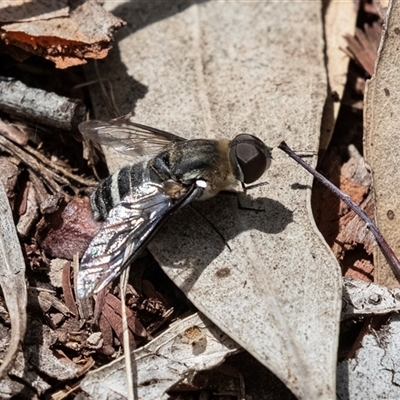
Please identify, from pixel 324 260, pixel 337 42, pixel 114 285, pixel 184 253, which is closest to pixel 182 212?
pixel 184 253

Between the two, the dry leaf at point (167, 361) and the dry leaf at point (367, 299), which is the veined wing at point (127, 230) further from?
the dry leaf at point (367, 299)

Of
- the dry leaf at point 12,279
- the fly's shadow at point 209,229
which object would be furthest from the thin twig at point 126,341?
the dry leaf at point 12,279

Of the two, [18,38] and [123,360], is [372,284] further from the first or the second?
[18,38]

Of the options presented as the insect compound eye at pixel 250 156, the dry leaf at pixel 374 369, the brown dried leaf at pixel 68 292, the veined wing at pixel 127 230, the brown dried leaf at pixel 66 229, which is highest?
the insect compound eye at pixel 250 156

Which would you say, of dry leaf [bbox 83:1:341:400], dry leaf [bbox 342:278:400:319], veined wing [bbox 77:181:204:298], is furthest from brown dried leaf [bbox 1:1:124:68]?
dry leaf [bbox 342:278:400:319]

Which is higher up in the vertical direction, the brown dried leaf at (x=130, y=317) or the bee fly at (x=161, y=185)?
the bee fly at (x=161, y=185)

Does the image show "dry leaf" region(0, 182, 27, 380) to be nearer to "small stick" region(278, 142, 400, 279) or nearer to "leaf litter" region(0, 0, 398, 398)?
"leaf litter" region(0, 0, 398, 398)

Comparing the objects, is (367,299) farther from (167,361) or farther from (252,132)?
(252,132)
